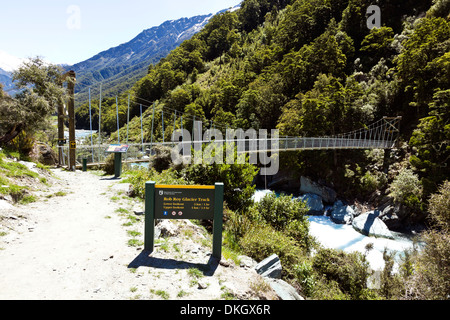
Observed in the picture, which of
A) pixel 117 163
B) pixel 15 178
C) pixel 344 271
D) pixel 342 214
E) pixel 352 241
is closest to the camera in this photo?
pixel 15 178

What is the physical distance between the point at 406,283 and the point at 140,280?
752 centimetres

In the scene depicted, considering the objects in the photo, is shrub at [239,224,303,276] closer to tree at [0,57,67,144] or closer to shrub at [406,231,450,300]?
shrub at [406,231,450,300]

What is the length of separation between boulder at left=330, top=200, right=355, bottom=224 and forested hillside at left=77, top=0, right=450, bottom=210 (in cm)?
226

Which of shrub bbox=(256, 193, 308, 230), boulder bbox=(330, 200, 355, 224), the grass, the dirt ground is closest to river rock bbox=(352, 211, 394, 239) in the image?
boulder bbox=(330, 200, 355, 224)

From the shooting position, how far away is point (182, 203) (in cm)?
389

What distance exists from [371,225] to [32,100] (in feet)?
69.1

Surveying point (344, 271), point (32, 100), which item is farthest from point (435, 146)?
point (32, 100)

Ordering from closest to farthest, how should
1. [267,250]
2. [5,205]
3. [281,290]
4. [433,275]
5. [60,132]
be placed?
[281,290] < [5,205] < [267,250] < [433,275] < [60,132]

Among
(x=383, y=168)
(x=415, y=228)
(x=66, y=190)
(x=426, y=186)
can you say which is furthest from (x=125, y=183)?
(x=383, y=168)

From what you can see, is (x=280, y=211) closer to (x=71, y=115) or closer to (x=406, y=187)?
(x=71, y=115)

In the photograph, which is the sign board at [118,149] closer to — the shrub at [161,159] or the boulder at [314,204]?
the shrub at [161,159]

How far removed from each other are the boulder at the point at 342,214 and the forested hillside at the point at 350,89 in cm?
226

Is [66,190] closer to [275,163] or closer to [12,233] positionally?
[12,233]
